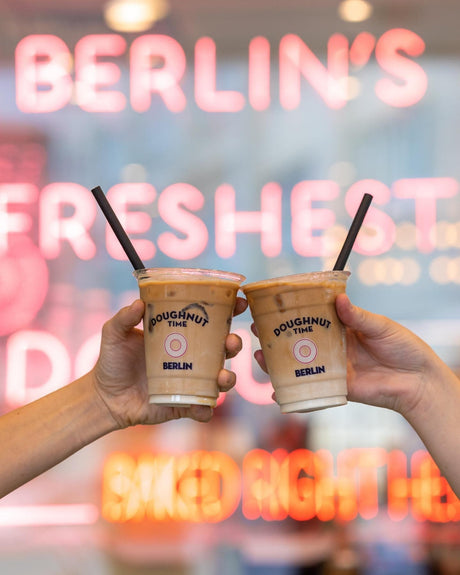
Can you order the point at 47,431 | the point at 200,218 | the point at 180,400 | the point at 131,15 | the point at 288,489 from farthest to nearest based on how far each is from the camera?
1. the point at 131,15
2. the point at 200,218
3. the point at 288,489
4. the point at 47,431
5. the point at 180,400

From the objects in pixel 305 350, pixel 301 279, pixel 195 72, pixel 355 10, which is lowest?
pixel 305 350

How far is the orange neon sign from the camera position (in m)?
3.31

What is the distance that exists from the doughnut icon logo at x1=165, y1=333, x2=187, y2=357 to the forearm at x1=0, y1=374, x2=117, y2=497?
209 millimetres

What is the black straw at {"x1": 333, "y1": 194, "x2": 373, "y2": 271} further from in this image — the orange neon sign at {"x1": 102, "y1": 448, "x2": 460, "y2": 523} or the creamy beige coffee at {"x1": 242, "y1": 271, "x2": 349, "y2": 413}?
the orange neon sign at {"x1": 102, "y1": 448, "x2": 460, "y2": 523}

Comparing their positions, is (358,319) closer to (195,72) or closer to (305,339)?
(305,339)

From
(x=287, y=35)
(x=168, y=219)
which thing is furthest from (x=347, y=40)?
(x=168, y=219)

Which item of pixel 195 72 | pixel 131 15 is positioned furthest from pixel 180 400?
pixel 131 15

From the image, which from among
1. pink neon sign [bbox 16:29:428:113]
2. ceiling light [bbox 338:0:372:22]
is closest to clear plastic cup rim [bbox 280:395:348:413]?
pink neon sign [bbox 16:29:428:113]

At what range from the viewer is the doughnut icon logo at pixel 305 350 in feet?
4.58

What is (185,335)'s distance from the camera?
1383mm

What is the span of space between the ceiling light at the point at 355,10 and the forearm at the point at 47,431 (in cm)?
251

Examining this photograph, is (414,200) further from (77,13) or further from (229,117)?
(77,13)

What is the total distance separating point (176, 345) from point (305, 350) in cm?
22

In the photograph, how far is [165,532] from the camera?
334cm
